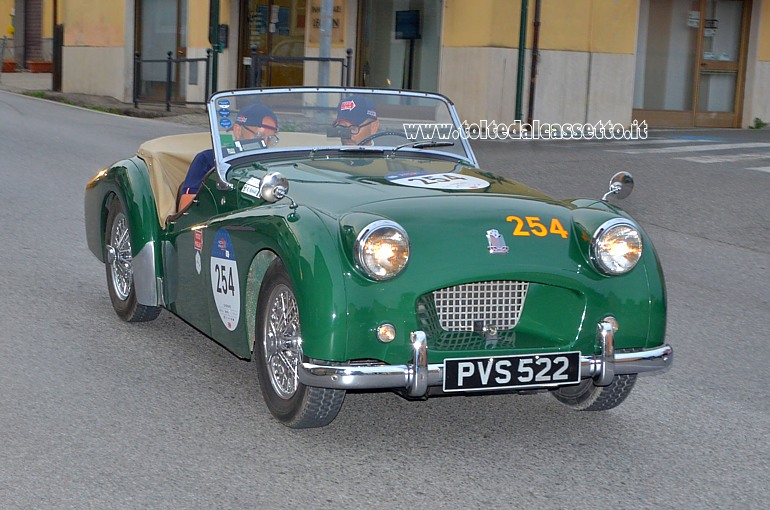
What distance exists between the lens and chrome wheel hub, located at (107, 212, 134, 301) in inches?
262

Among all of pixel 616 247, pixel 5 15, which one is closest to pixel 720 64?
pixel 616 247

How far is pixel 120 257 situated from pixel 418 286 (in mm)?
2837

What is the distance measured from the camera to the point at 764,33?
78.4 feet

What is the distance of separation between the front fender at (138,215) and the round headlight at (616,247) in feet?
8.35

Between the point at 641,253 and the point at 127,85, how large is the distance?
81.2 ft

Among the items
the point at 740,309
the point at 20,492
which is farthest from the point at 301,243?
the point at 740,309

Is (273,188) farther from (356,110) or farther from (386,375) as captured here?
(356,110)

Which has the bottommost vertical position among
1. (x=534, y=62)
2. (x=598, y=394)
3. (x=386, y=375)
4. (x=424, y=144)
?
(x=598, y=394)

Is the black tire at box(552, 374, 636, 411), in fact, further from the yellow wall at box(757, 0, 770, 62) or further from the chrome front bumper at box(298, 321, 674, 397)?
the yellow wall at box(757, 0, 770, 62)

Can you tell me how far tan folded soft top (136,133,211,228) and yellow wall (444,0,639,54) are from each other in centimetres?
1495

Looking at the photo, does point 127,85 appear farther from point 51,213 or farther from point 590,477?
point 590,477

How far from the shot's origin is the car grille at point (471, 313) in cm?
455

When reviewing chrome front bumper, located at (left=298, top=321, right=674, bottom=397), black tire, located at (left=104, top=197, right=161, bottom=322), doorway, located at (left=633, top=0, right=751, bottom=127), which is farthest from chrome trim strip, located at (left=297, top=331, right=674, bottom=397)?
doorway, located at (left=633, top=0, right=751, bottom=127)

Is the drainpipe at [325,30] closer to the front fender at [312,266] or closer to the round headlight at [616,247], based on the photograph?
the front fender at [312,266]
